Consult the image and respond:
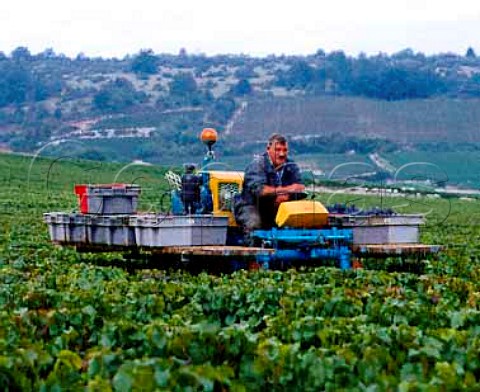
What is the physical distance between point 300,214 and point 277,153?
973 millimetres

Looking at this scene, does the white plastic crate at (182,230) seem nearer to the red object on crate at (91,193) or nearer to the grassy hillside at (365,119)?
the red object on crate at (91,193)

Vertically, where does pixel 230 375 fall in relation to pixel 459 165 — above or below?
above

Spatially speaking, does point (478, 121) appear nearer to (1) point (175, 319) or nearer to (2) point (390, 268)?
(2) point (390, 268)

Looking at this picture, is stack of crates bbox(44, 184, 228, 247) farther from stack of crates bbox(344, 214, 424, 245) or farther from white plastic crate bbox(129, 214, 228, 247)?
stack of crates bbox(344, 214, 424, 245)

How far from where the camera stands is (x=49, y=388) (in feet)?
28.1

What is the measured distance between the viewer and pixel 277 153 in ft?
59.9

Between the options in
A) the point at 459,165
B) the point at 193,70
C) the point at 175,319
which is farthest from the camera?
the point at 193,70

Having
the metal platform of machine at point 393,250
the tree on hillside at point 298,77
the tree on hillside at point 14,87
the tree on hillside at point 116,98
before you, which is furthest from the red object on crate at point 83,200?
the tree on hillside at point 298,77

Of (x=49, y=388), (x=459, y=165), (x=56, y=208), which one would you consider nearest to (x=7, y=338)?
(x=49, y=388)

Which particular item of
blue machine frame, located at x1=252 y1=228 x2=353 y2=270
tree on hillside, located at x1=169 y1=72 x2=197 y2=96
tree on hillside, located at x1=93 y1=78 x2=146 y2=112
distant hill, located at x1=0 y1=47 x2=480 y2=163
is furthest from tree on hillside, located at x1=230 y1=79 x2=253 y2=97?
blue machine frame, located at x1=252 y1=228 x2=353 y2=270

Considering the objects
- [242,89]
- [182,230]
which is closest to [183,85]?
[242,89]

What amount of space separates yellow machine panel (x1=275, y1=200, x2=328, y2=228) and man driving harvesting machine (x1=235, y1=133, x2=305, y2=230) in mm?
289

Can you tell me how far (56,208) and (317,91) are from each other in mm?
100479

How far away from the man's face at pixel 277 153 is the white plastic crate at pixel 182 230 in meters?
1.01
